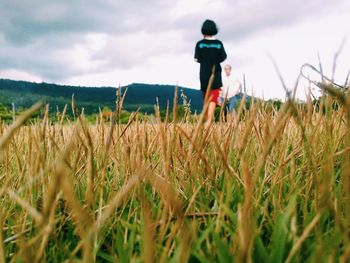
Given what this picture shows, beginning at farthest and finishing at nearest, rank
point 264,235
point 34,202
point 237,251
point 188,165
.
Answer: point 188,165
point 34,202
point 264,235
point 237,251

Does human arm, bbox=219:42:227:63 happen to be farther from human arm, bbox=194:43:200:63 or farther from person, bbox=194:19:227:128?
human arm, bbox=194:43:200:63

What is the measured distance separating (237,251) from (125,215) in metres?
0.32

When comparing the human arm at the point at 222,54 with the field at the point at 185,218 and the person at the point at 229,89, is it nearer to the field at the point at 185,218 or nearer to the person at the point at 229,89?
the person at the point at 229,89

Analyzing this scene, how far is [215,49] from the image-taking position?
6633mm

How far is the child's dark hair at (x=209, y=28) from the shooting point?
666cm

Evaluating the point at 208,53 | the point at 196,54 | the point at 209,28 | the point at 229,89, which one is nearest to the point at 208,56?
the point at 208,53

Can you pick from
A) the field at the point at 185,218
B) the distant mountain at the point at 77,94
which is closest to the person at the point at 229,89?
the field at the point at 185,218

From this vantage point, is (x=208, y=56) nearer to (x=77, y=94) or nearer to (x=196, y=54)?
(x=196, y=54)

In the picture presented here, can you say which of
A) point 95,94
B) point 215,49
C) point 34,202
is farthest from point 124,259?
point 95,94

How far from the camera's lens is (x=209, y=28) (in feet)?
21.9

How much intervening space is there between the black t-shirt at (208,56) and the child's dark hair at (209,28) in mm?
109

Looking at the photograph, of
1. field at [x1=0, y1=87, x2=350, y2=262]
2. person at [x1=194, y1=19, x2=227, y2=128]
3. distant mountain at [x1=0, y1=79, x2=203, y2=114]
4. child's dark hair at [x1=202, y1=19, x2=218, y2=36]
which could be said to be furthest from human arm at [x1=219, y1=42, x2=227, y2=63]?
distant mountain at [x1=0, y1=79, x2=203, y2=114]

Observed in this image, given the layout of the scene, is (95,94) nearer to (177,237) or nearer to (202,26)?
(202,26)

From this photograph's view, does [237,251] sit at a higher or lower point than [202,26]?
lower
